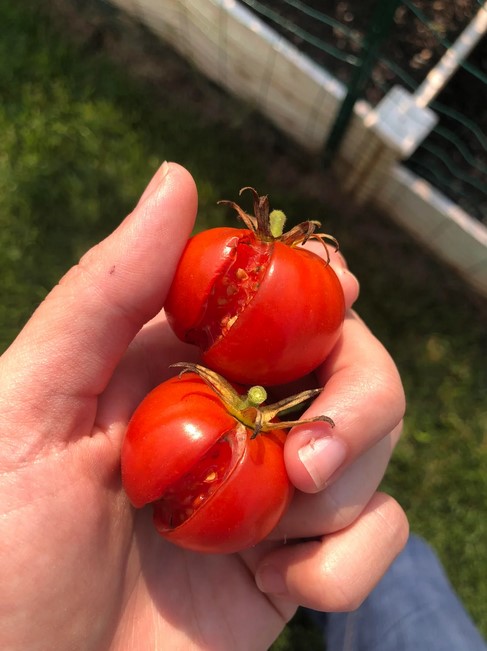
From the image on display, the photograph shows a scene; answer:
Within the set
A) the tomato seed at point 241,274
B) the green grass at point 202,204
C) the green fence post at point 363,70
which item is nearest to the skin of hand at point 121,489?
the tomato seed at point 241,274

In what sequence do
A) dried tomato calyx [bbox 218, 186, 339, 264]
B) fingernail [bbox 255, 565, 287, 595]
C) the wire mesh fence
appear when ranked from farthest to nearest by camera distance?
Answer: the wire mesh fence → fingernail [bbox 255, 565, 287, 595] → dried tomato calyx [bbox 218, 186, 339, 264]

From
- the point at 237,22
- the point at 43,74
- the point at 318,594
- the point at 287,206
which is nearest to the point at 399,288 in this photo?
the point at 287,206

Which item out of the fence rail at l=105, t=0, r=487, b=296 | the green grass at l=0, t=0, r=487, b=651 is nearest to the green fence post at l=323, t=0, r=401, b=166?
the fence rail at l=105, t=0, r=487, b=296

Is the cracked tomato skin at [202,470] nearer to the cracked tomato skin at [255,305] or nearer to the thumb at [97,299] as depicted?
the cracked tomato skin at [255,305]

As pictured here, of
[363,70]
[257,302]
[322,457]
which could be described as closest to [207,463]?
[322,457]

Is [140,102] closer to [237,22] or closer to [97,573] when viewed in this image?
[237,22]

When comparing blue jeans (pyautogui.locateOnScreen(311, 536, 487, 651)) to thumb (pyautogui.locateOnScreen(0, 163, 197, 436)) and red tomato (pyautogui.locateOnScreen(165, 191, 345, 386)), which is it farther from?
thumb (pyautogui.locateOnScreen(0, 163, 197, 436))
